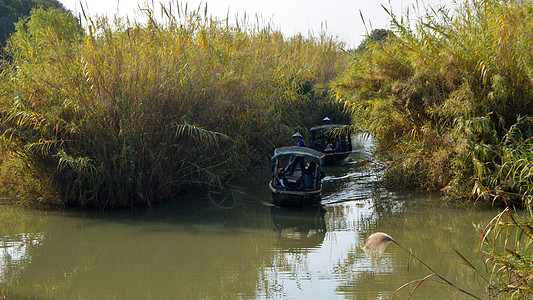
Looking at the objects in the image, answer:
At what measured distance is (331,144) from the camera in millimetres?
16672

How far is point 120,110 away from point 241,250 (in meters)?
3.61

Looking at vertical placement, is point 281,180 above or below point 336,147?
below

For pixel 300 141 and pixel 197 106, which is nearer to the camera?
pixel 197 106

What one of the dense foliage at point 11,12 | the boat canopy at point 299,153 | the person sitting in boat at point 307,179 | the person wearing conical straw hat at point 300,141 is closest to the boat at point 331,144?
the person wearing conical straw hat at point 300,141

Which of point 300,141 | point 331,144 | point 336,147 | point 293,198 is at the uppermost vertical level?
point 331,144

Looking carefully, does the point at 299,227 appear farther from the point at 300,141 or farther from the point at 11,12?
the point at 11,12

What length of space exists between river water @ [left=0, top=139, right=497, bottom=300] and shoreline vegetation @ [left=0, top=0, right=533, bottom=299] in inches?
24.7

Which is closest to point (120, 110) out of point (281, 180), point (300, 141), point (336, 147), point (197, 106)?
point (197, 106)

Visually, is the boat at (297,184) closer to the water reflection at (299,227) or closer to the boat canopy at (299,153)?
the boat canopy at (299,153)

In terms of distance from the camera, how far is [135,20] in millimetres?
11289

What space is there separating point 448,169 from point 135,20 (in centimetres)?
708

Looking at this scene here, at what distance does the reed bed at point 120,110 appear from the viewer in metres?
9.78

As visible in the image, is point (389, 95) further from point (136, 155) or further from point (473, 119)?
point (136, 155)

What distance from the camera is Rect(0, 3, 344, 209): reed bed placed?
9781 millimetres
